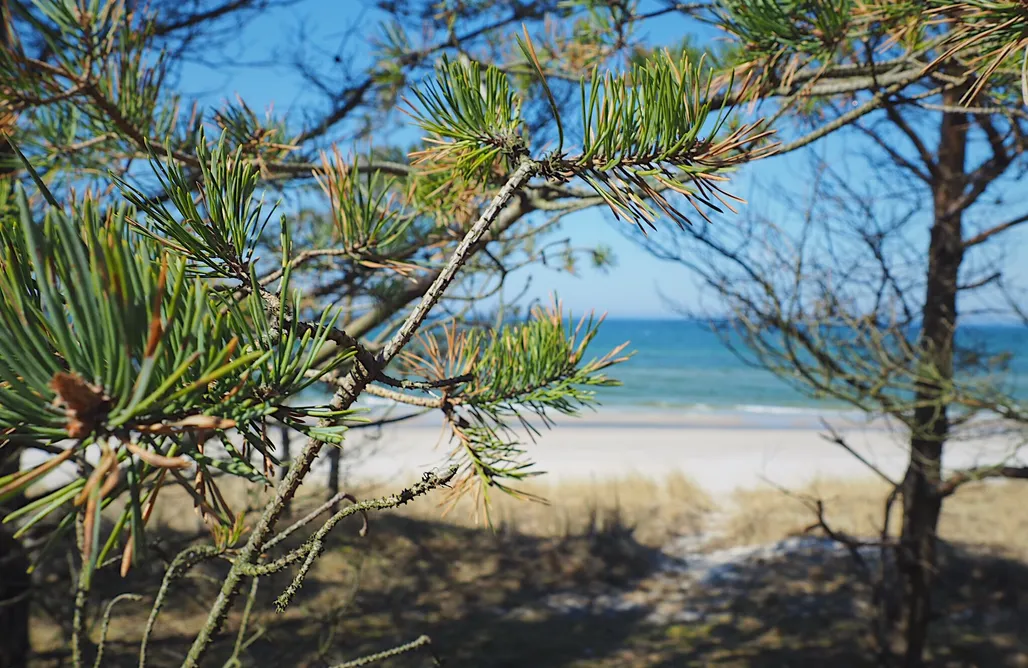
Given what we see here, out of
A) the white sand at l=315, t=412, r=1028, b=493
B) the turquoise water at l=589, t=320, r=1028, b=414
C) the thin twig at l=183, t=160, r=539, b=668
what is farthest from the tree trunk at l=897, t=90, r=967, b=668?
the turquoise water at l=589, t=320, r=1028, b=414

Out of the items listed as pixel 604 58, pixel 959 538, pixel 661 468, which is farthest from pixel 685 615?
pixel 661 468

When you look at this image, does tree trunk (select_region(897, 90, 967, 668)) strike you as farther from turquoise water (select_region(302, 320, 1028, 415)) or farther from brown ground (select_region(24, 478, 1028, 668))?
turquoise water (select_region(302, 320, 1028, 415))

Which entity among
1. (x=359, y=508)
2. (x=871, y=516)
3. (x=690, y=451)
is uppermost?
(x=359, y=508)

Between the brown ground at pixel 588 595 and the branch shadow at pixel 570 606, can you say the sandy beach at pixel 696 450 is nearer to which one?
the brown ground at pixel 588 595

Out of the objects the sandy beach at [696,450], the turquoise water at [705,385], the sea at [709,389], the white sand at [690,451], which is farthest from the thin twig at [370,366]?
the turquoise water at [705,385]

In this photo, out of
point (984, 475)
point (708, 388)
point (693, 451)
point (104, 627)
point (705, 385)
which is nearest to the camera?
point (104, 627)

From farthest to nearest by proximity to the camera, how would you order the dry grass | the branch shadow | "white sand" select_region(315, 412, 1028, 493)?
"white sand" select_region(315, 412, 1028, 493)
the dry grass
the branch shadow

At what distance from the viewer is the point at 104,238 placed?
29cm

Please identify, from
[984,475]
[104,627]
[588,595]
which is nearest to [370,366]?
[104,627]

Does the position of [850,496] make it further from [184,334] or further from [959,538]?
[184,334]

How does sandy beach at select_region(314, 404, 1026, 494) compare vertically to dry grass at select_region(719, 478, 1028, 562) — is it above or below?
below

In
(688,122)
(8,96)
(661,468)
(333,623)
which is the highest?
(8,96)

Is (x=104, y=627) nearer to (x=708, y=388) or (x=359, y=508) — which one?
(x=359, y=508)

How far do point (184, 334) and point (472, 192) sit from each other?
2.01ft
